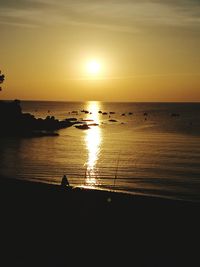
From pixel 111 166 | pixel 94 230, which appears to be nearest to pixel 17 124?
pixel 111 166

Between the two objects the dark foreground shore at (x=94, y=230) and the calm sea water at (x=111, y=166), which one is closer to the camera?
the dark foreground shore at (x=94, y=230)

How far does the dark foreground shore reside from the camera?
1228 cm

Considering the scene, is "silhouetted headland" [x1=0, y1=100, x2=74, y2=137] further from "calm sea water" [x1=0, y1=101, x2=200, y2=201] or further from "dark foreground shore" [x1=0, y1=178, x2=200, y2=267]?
"dark foreground shore" [x1=0, y1=178, x2=200, y2=267]

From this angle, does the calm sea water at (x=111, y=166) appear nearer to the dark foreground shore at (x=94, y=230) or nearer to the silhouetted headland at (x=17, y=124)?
the dark foreground shore at (x=94, y=230)

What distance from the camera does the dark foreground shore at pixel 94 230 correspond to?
12.3m

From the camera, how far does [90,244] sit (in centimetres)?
1337

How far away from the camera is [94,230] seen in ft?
48.0

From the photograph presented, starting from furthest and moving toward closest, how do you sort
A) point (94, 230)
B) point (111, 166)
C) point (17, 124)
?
point (17, 124) < point (111, 166) < point (94, 230)

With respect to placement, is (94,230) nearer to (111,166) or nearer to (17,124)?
(111,166)

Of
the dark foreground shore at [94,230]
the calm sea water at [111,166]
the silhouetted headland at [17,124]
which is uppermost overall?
the silhouetted headland at [17,124]

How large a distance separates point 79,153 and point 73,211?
38193mm

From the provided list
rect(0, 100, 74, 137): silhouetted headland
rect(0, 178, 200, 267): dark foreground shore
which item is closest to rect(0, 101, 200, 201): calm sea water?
rect(0, 178, 200, 267): dark foreground shore

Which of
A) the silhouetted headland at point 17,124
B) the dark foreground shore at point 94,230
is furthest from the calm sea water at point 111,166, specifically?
the silhouetted headland at point 17,124

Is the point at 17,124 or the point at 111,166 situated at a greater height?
the point at 17,124
